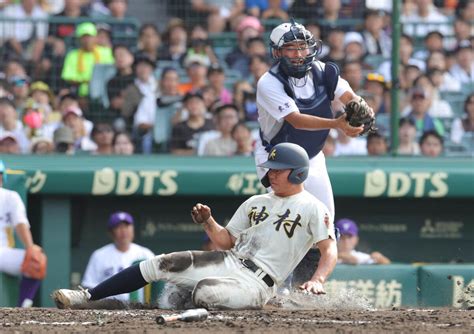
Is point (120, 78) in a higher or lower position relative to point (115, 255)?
higher

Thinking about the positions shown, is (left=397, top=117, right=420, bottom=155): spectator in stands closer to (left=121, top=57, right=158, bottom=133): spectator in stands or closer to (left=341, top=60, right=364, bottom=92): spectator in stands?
(left=341, top=60, right=364, bottom=92): spectator in stands

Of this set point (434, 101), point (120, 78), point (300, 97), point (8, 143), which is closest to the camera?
point (300, 97)

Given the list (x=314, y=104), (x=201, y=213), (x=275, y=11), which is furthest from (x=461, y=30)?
(x=201, y=213)

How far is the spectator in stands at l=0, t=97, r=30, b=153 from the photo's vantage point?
11.0 meters

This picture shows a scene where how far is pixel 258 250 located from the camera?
688 cm

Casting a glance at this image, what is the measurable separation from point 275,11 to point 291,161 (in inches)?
226

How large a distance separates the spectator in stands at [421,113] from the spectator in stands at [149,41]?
2.61 m

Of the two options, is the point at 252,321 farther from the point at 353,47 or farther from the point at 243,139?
the point at 353,47

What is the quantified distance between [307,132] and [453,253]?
4.48 m

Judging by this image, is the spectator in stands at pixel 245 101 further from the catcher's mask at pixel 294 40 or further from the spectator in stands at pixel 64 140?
the catcher's mask at pixel 294 40

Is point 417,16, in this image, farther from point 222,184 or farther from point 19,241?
point 19,241

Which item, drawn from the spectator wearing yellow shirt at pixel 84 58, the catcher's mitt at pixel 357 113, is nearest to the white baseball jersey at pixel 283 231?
the catcher's mitt at pixel 357 113

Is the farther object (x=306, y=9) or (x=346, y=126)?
(x=306, y=9)

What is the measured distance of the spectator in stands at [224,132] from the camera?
36.3 feet
